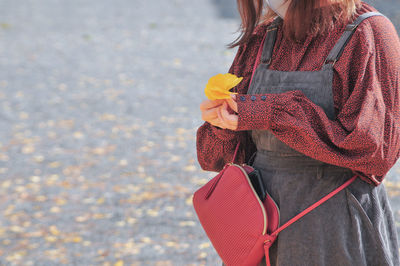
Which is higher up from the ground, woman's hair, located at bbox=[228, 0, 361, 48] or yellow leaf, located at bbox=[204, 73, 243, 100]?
woman's hair, located at bbox=[228, 0, 361, 48]

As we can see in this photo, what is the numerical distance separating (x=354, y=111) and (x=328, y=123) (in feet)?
0.27

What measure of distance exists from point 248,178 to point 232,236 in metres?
0.20

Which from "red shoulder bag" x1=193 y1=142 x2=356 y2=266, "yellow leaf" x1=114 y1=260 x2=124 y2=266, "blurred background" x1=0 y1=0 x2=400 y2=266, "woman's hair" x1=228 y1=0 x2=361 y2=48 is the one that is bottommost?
"yellow leaf" x1=114 y1=260 x2=124 y2=266

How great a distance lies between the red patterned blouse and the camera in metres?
1.40

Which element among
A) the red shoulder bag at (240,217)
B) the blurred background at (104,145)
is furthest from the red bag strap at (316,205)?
the blurred background at (104,145)

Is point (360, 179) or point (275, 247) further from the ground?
point (360, 179)

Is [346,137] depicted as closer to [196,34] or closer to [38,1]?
[196,34]

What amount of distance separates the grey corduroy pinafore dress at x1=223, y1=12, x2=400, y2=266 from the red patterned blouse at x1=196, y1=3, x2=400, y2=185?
43 mm

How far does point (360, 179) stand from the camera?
155 cm

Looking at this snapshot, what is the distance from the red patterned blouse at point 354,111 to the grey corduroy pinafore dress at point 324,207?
1.7 inches

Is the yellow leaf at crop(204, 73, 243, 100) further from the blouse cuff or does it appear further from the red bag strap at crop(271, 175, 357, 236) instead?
the red bag strap at crop(271, 175, 357, 236)

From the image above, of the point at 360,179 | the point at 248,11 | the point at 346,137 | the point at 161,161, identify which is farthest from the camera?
the point at 161,161

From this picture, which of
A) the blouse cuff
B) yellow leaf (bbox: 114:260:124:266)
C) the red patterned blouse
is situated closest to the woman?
the red patterned blouse

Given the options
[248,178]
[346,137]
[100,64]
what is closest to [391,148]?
[346,137]
